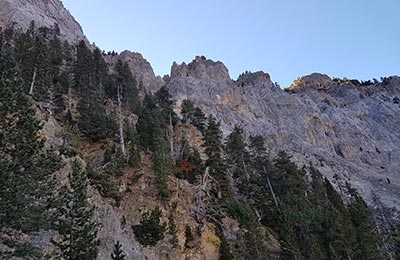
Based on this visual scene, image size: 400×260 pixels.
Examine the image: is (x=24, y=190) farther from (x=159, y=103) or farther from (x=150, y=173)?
(x=159, y=103)

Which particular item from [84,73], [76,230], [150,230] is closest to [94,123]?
[150,230]

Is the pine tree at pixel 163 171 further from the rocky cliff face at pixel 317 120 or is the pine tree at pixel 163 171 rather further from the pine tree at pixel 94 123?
the rocky cliff face at pixel 317 120

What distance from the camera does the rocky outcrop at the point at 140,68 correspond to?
313 ft

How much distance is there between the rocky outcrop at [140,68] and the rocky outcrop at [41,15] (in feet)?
38.8

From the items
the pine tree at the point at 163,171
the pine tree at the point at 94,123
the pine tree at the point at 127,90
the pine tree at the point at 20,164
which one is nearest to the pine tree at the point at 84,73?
the pine tree at the point at 127,90

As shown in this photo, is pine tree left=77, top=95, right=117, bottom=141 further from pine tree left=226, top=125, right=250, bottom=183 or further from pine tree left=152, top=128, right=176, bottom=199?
pine tree left=226, top=125, right=250, bottom=183

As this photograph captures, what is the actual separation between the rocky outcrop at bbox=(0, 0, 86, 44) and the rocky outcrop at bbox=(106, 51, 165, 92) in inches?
466

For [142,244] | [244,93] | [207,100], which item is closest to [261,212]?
[142,244]

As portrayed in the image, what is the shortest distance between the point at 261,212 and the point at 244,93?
5926cm

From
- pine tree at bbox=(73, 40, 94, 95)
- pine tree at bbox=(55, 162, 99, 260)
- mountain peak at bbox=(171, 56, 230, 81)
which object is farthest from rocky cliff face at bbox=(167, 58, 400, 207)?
pine tree at bbox=(55, 162, 99, 260)

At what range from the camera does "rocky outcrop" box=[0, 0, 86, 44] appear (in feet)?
258

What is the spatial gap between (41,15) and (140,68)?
27253 millimetres

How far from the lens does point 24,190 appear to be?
17.1m

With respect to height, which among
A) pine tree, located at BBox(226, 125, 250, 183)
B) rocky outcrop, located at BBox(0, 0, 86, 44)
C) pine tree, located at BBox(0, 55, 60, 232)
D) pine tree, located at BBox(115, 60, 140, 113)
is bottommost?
pine tree, located at BBox(0, 55, 60, 232)
